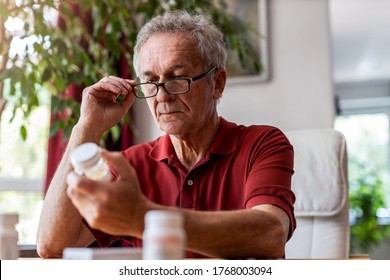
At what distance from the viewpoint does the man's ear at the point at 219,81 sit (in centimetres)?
115

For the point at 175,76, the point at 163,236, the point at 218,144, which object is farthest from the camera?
the point at 218,144

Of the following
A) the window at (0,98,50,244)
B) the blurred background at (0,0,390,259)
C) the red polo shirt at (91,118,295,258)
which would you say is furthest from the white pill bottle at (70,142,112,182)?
the window at (0,98,50,244)

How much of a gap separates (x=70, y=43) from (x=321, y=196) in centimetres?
96

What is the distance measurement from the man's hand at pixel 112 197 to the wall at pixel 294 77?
4.55ft

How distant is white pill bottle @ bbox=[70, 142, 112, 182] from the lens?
2.03 feet

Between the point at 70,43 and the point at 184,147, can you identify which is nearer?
the point at 184,147

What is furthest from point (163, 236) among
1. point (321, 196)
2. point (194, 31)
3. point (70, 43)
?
point (70, 43)

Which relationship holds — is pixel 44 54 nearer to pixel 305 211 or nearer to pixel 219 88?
pixel 219 88

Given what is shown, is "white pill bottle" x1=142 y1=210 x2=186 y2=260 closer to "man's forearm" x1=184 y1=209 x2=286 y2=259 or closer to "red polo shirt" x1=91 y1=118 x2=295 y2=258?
"man's forearm" x1=184 y1=209 x2=286 y2=259

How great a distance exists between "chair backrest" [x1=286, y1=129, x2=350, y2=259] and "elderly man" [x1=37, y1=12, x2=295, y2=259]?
29cm

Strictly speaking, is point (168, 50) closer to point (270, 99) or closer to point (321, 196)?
point (321, 196)

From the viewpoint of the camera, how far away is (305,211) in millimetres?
1357

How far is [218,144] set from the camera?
115 cm

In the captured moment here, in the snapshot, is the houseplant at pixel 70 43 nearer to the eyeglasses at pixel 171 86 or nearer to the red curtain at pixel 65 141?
the red curtain at pixel 65 141
